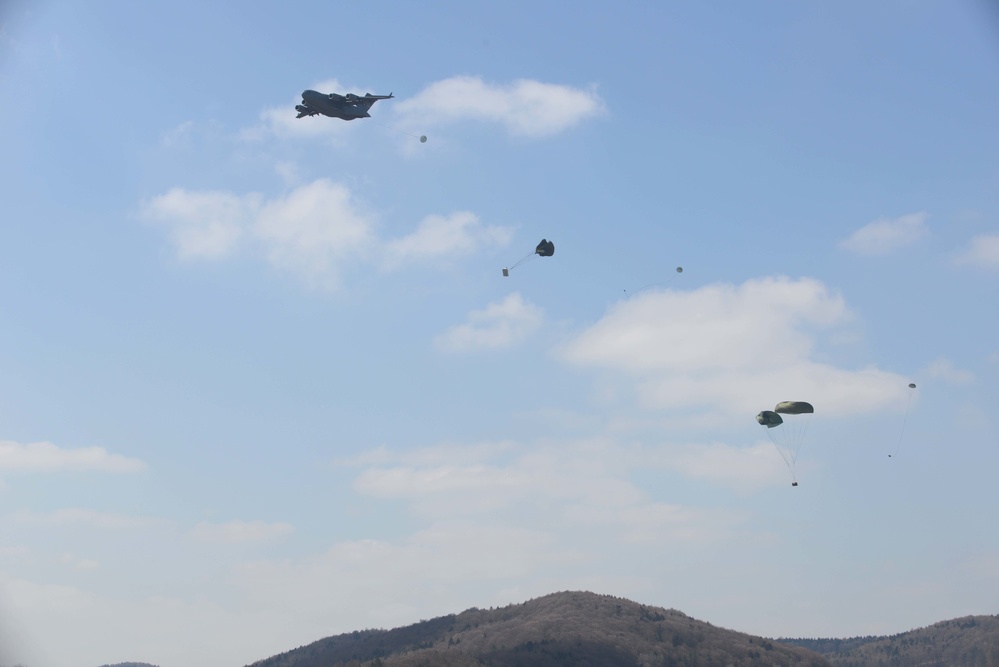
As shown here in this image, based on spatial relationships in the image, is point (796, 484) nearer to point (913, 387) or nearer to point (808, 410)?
point (808, 410)

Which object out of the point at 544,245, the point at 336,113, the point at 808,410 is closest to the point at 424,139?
the point at 336,113

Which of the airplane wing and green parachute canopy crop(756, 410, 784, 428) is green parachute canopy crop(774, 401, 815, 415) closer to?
green parachute canopy crop(756, 410, 784, 428)

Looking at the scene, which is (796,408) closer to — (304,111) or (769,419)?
(769,419)

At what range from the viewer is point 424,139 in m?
77.6

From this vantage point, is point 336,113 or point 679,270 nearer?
point 679,270

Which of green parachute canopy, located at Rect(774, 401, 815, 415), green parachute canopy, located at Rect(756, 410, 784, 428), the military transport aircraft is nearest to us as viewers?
the military transport aircraft

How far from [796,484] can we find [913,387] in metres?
17.4

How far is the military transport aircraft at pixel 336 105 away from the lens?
8894cm

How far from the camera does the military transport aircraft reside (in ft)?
292

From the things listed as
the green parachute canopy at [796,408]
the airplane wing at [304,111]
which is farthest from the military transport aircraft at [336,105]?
the green parachute canopy at [796,408]

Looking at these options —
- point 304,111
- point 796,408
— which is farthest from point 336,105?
point 796,408

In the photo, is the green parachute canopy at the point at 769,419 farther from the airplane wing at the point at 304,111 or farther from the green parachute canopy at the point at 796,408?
the airplane wing at the point at 304,111

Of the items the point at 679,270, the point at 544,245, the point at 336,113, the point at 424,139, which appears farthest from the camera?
the point at 544,245

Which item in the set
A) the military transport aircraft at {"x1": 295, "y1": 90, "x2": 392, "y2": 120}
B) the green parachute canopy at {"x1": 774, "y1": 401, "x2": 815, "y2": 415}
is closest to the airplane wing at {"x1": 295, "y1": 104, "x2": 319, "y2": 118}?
the military transport aircraft at {"x1": 295, "y1": 90, "x2": 392, "y2": 120}
